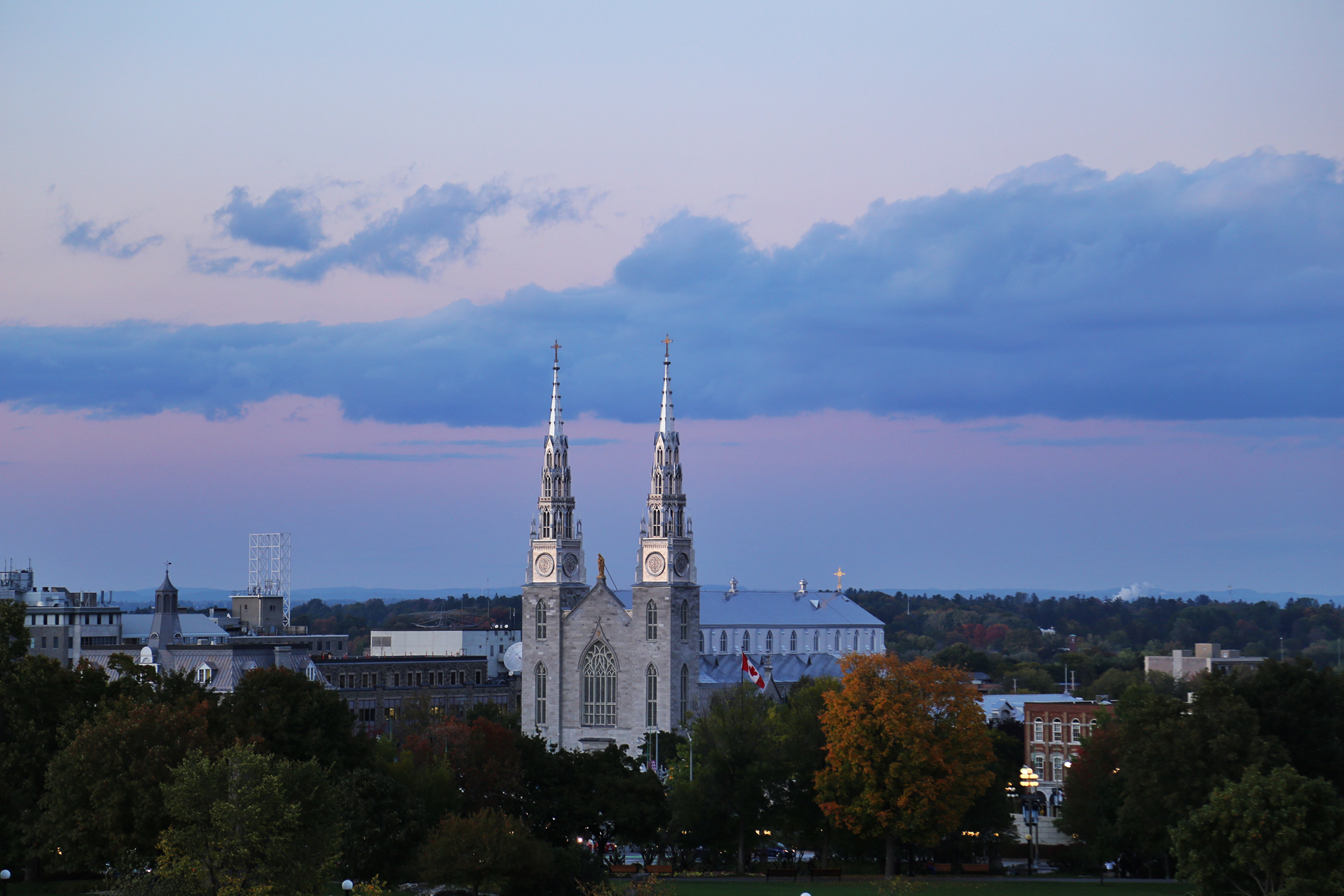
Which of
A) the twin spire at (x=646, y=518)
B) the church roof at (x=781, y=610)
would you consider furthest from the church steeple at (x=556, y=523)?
the church roof at (x=781, y=610)

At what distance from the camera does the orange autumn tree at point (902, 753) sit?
2771 inches

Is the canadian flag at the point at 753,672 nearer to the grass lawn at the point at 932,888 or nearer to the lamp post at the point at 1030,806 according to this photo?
the lamp post at the point at 1030,806

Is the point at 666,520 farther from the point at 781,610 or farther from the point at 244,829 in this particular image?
the point at 244,829

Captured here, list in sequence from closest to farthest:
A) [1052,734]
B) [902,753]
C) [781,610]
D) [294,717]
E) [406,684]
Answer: [294,717]
[902,753]
[1052,734]
[406,684]
[781,610]

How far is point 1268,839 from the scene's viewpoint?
50625 mm

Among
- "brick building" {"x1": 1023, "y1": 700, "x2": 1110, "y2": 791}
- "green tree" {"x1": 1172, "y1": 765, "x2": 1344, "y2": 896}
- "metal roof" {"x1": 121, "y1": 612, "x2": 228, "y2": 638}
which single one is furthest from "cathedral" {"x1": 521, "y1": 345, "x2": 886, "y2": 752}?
"green tree" {"x1": 1172, "y1": 765, "x2": 1344, "y2": 896}

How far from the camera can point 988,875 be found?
7594 cm

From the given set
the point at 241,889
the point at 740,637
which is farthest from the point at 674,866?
the point at 740,637

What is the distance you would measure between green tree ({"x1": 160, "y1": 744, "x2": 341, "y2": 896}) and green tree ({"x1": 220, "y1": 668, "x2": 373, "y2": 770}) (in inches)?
555

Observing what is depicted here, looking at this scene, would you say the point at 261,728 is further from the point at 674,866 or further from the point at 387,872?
the point at 674,866

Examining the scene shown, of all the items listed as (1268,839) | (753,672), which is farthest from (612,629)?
(1268,839)

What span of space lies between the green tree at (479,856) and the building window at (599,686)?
66.7 meters

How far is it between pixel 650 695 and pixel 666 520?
1337 centimetres

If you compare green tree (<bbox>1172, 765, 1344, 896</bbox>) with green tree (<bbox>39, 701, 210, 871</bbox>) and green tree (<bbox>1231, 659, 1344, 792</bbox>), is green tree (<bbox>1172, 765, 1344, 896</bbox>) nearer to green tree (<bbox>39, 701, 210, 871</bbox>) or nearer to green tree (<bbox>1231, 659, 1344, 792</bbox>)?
green tree (<bbox>1231, 659, 1344, 792</bbox>)
